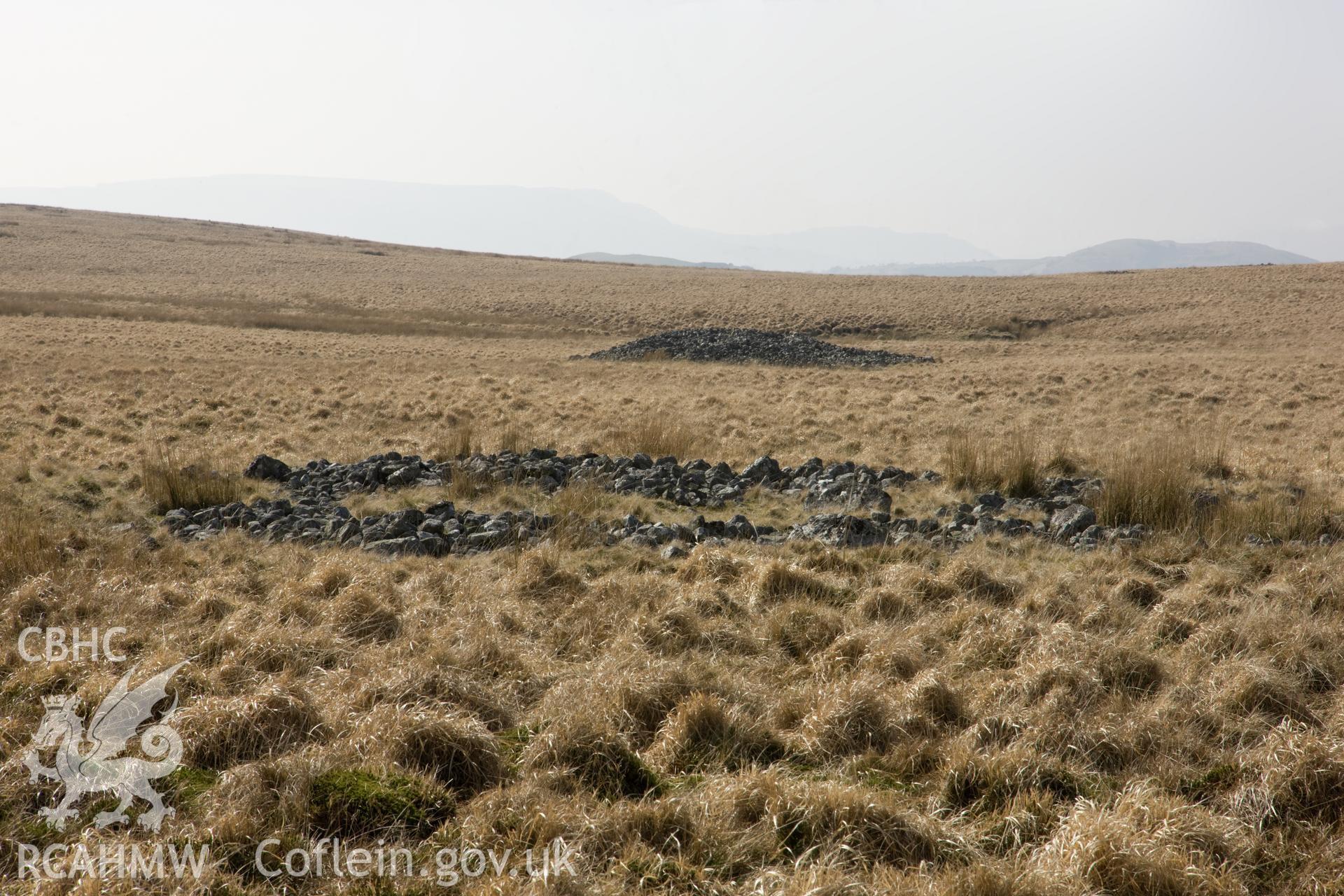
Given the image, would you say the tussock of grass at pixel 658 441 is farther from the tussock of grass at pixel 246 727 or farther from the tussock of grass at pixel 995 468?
the tussock of grass at pixel 246 727

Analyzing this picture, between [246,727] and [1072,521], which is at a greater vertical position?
[1072,521]

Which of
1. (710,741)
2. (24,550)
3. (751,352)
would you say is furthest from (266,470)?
(751,352)

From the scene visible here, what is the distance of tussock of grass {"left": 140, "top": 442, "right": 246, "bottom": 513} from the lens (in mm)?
8922

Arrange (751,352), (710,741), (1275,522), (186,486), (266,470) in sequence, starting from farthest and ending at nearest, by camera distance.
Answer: (751,352), (266,470), (186,486), (1275,522), (710,741)

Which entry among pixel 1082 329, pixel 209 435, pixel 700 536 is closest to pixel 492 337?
pixel 209 435

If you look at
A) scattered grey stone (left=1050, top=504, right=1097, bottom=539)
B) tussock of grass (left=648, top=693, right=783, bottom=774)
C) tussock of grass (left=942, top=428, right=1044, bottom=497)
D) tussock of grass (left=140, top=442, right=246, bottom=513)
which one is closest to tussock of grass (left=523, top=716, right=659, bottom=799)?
tussock of grass (left=648, top=693, right=783, bottom=774)

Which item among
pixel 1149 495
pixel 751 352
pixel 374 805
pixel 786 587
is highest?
pixel 751 352

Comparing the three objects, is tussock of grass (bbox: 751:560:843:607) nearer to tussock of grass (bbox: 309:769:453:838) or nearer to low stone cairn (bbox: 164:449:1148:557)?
low stone cairn (bbox: 164:449:1148:557)

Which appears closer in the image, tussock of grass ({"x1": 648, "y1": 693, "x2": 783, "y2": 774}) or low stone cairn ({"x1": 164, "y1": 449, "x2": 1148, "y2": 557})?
tussock of grass ({"x1": 648, "y1": 693, "x2": 783, "y2": 774})

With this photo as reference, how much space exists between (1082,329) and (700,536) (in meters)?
41.6

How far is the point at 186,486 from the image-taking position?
29.6 feet

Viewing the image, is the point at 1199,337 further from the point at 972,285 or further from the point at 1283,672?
the point at 1283,672

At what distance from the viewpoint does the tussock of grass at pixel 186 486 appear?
29.3 feet

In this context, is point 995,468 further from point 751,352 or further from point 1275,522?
point 751,352
